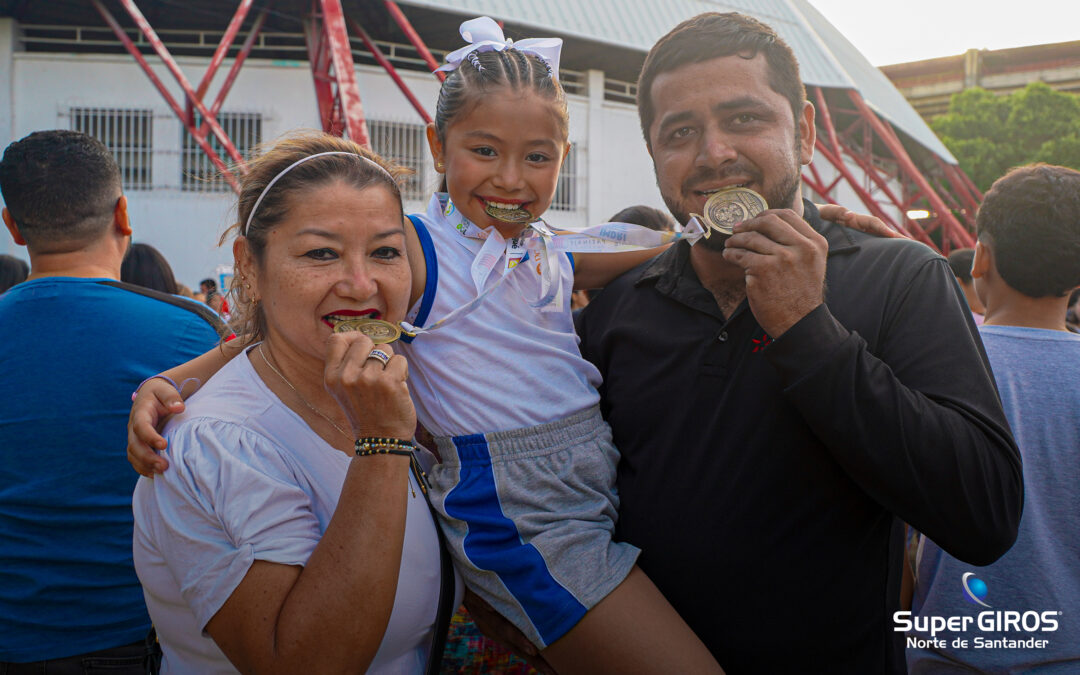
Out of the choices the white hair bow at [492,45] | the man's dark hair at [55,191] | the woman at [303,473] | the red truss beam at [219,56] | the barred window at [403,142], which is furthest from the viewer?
the barred window at [403,142]

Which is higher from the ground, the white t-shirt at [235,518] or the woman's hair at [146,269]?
the woman's hair at [146,269]

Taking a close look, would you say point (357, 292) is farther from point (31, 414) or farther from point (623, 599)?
point (31, 414)

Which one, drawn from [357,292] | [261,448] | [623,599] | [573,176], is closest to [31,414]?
[261,448]

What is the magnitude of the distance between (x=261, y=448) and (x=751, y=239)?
1445 millimetres

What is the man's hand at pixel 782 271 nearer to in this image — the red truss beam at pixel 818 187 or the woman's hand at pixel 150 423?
the woman's hand at pixel 150 423

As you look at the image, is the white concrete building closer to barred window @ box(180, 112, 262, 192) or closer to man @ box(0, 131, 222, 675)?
barred window @ box(180, 112, 262, 192)

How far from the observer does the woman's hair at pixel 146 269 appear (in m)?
5.57

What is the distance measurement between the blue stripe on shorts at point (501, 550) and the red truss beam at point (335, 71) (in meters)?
7.38

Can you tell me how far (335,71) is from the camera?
14.2 m

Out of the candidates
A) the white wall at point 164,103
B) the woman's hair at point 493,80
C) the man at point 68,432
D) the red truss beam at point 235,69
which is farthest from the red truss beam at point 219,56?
the woman's hair at point 493,80

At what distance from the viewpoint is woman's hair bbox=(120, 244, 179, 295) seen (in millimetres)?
5574

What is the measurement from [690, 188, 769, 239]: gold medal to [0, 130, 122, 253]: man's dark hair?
2.72 metres

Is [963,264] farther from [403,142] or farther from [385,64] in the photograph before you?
[403,142]

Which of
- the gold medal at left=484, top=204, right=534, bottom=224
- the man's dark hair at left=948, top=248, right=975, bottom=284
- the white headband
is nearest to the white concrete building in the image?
the man's dark hair at left=948, top=248, right=975, bottom=284
